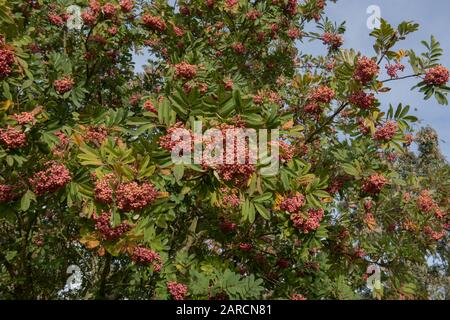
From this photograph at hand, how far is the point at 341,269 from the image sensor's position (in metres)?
6.37

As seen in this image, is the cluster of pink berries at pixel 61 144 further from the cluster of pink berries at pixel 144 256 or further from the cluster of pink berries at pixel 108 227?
the cluster of pink berries at pixel 144 256

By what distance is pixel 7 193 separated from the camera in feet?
13.5

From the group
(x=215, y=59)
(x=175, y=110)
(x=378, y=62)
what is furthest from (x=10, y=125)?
(x=215, y=59)

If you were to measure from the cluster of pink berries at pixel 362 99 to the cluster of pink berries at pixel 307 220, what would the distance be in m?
1.27

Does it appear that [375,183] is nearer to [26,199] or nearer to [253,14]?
[253,14]

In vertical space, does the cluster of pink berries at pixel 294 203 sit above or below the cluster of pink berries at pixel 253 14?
below

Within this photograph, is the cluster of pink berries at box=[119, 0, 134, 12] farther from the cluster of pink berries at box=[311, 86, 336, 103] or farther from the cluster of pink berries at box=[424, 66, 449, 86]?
the cluster of pink berries at box=[424, 66, 449, 86]

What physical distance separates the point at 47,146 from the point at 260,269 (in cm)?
359

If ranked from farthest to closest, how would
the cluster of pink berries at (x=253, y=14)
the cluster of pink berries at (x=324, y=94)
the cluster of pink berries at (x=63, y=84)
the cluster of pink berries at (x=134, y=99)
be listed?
the cluster of pink berries at (x=253, y=14), the cluster of pink berries at (x=134, y=99), the cluster of pink berries at (x=324, y=94), the cluster of pink berries at (x=63, y=84)

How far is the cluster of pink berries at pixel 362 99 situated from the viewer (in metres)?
5.01

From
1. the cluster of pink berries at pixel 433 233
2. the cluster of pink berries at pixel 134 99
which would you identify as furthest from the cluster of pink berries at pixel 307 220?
the cluster of pink berries at pixel 134 99
